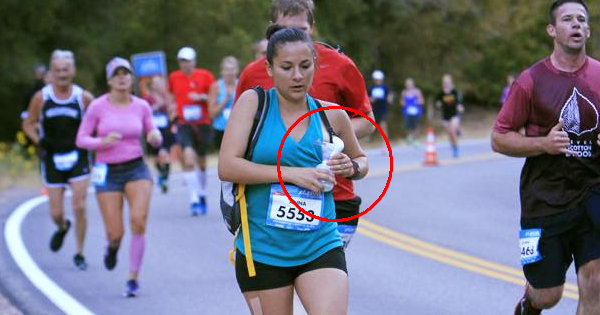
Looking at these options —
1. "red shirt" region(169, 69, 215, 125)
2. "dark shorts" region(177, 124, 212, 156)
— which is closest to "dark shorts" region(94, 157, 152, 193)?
"dark shorts" region(177, 124, 212, 156)

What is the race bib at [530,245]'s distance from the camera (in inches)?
277

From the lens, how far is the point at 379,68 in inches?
2125

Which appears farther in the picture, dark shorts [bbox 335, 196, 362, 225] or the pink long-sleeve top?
the pink long-sleeve top

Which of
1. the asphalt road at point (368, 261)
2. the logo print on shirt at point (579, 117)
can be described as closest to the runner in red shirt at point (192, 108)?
the asphalt road at point (368, 261)

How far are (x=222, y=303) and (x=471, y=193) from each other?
422 inches

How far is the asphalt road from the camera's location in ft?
32.1

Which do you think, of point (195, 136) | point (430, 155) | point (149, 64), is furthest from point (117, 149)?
point (149, 64)

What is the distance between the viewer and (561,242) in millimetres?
7066

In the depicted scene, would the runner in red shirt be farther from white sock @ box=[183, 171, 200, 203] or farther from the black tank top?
the black tank top

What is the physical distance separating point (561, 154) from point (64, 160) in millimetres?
6635

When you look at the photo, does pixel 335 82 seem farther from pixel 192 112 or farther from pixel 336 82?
pixel 192 112

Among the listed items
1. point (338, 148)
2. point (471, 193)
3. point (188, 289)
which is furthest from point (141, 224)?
point (471, 193)

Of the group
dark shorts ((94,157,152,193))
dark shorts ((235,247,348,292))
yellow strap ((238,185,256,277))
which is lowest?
dark shorts ((94,157,152,193))

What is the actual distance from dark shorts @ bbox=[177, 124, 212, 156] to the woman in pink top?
19.5ft
